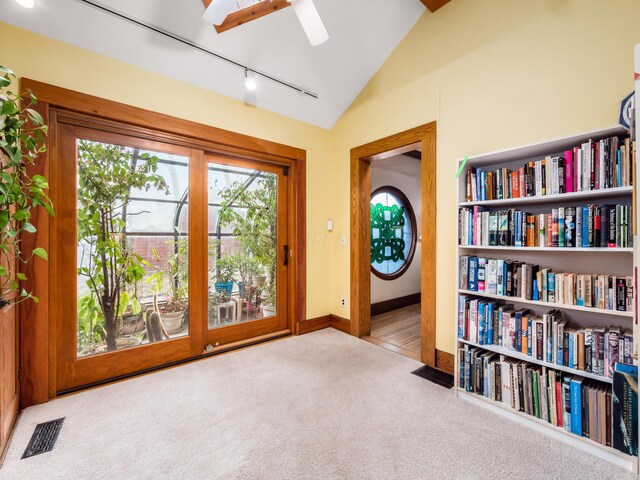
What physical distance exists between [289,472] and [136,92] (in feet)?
9.44

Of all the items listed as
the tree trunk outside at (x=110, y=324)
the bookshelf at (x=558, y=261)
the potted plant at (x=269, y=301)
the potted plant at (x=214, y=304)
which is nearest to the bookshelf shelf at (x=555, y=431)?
the bookshelf at (x=558, y=261)

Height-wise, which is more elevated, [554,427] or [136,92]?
[136,92]

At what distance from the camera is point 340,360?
2793 millimetres

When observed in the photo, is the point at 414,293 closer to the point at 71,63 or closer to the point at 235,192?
the point at 235,192

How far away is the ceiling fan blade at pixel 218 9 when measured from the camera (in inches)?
65.9

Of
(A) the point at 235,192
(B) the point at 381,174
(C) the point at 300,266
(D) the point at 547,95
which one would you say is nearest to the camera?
(D) the point at 547,95

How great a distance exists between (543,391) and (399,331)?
1.94 meters

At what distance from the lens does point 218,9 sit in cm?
172

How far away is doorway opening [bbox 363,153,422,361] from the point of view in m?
4.58

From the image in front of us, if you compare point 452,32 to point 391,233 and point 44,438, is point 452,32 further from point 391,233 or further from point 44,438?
point 44,438

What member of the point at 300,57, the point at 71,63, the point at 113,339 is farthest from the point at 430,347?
the point at 71,63

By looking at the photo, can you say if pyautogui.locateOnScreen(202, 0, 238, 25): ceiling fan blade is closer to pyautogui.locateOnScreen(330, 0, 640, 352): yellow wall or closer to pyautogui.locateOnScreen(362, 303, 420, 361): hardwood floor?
pyautogui.locateOnScreen(330, 0, 640, 352): yellow wall

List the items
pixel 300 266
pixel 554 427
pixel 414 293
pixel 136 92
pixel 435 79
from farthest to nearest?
pixel 414 293
pixel 300 266
pixel 435 79
pixel 136 92
pixel 554 427

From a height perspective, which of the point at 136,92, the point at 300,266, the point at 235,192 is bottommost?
the point at 300,266
